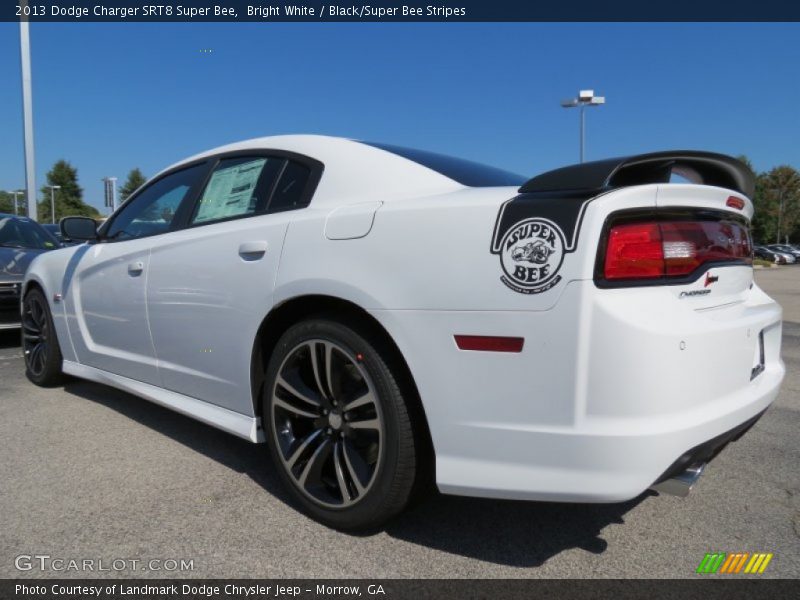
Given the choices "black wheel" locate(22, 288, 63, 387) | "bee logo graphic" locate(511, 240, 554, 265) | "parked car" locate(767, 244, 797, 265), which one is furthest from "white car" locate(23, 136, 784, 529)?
"parked car" locate(767, 244, 797, 265)

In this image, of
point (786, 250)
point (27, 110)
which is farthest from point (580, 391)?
point (786, 250)

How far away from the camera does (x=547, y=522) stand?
2.31m

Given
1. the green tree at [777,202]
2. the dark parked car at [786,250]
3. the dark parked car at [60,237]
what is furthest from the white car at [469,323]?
the green tree at [777,202]

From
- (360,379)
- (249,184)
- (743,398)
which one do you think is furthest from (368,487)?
(249,184)

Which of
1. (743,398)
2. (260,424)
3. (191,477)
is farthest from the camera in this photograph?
(191,477)

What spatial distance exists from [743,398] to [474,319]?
37.1 inches

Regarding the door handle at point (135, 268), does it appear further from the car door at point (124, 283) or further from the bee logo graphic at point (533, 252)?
the bee logo graphic at point (533, 252)

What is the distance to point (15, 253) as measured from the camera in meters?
6.26

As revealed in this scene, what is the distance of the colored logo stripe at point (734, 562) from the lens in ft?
6.49

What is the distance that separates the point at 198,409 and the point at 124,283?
37.0 inches

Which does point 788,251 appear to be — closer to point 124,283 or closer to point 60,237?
point 60,237

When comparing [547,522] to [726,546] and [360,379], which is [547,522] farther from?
[360,379]

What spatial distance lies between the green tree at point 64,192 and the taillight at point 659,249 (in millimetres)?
73979

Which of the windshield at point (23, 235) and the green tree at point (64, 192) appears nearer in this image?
the windshield at point (23, 235)
